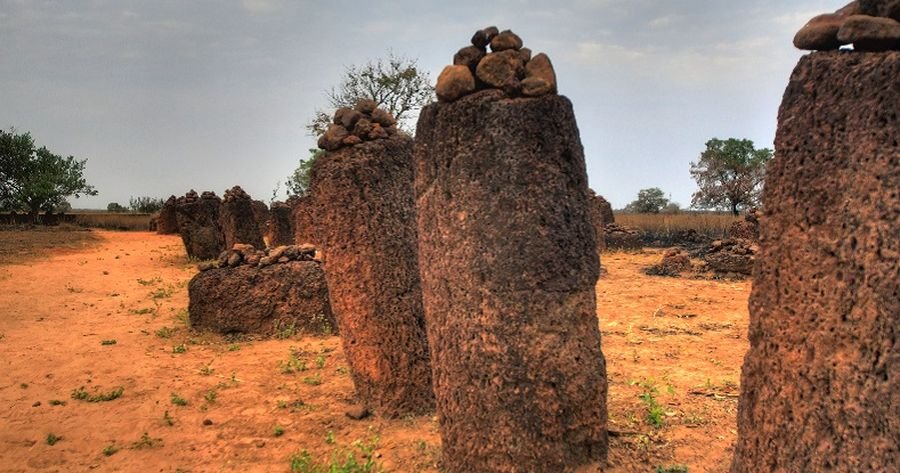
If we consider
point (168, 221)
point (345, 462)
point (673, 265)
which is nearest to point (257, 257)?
point (345, 462)

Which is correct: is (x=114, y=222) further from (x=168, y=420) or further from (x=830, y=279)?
(x=830, y=279)

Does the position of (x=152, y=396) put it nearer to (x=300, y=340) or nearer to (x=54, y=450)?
(x=54, y=450)

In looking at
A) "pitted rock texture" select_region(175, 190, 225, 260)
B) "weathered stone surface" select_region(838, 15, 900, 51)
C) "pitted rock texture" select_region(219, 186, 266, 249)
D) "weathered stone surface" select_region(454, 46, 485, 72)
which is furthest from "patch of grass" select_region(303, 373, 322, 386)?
"pitted rock texture" select_region(175, 190, 225, 260)

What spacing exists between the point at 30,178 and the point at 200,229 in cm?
2089

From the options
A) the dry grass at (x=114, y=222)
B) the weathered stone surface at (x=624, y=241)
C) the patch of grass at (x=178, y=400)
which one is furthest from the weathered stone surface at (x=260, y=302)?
the dry grass at (x=114, y=222)

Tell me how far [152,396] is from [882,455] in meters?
5.76

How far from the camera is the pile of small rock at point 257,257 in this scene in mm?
8644

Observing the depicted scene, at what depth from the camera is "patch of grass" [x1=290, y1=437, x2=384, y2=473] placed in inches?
164

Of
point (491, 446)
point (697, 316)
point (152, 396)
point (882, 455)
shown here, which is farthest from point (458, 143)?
point (697, 316)

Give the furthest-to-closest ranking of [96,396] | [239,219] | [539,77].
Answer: [239,219], [96,396], [539,77]

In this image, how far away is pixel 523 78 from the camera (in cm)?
362

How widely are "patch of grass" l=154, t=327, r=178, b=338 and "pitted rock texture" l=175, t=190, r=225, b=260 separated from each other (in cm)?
876

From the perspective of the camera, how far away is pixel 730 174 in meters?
34.9

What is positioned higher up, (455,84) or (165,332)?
(455,84)
